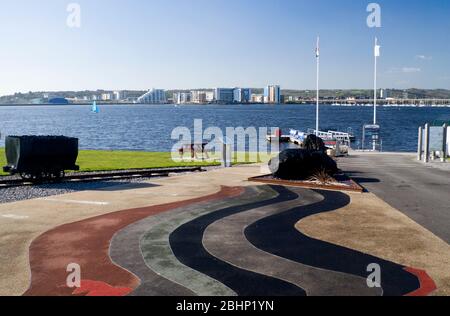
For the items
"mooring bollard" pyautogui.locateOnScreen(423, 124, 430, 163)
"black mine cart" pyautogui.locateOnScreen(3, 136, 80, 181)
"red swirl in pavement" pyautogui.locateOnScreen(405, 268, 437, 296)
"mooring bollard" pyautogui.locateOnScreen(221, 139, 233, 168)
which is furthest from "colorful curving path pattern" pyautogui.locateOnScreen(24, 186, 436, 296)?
"mooring bollard" pyautogui.locateOnScreen(423, 124, 430, 163)

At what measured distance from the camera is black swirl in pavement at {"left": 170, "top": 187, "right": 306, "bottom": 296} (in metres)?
7.45

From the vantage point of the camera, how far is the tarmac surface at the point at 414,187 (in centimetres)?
1334

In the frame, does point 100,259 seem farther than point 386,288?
Yes

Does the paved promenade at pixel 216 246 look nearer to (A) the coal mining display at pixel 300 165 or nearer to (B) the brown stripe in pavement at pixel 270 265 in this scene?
(B) the brown stripe in pavement at pixel 270 265

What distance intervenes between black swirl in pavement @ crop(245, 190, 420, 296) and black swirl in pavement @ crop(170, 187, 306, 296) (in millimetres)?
1286

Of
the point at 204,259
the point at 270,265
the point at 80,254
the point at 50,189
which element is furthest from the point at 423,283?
the point at 50,189

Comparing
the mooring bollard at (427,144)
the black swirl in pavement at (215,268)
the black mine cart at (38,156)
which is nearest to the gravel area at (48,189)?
the black mine cart at (38,156)

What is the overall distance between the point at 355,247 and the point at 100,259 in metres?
5.92

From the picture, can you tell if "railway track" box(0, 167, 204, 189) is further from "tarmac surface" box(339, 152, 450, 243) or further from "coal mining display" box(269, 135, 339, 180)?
"tarmac surface" box(339, 152, 450, 243)

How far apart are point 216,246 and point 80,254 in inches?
123

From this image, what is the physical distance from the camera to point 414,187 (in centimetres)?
1931

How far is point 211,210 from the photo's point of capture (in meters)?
14.0

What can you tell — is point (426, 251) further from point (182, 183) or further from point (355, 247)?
point (182, 183)
